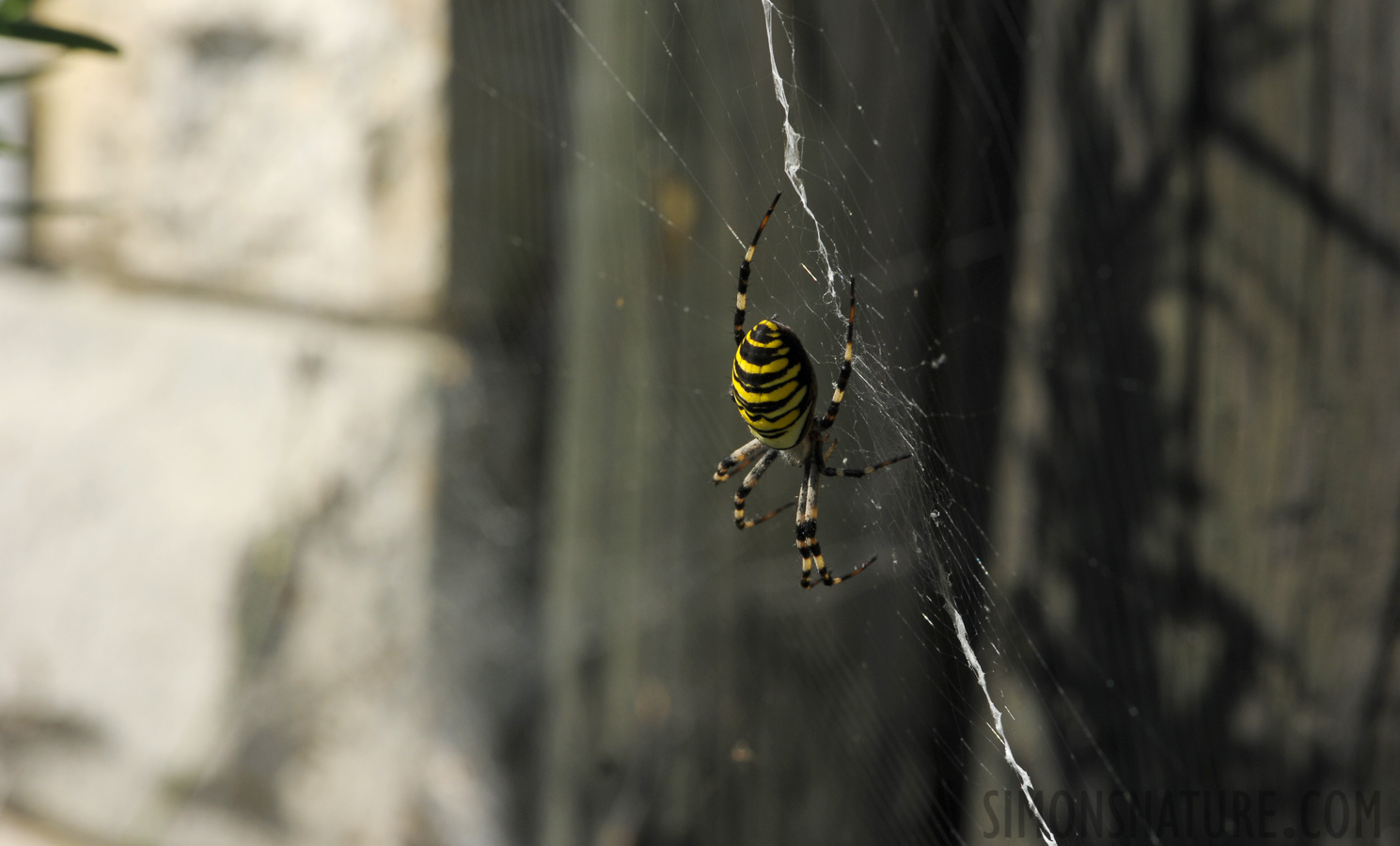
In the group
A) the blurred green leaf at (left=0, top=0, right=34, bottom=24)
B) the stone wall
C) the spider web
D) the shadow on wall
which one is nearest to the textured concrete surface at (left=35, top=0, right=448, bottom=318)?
the stone wall

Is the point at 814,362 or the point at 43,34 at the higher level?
the point at 43,34

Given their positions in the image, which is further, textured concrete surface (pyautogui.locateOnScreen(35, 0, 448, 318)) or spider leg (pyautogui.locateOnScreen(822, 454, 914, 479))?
textured concrete surface (pyautogui.locateOnScreen(35, 0, 448, 318))

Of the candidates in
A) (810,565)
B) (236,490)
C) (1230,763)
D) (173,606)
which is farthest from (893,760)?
(173,606)

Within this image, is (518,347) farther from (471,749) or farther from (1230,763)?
(1230,763)

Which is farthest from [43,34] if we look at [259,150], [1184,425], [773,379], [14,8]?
[1184,425]

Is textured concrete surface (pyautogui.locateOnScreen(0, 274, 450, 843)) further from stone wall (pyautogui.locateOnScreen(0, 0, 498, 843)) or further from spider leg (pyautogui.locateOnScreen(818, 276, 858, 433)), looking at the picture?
spider leg (pyautogui.locateOnScreen(818, 276, 858, 433))

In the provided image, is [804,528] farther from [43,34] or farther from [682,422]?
[43,34]
